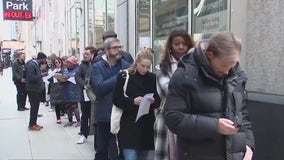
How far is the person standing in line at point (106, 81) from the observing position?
465 cm

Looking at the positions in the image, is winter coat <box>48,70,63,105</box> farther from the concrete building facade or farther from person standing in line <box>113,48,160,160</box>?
person standing in line <box>113,48,160,160</box>

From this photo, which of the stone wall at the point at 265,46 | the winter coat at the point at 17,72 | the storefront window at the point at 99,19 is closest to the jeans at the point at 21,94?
the winter coat at the point at 17,72

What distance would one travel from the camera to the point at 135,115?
3.99 meters

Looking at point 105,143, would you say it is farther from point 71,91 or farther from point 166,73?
point 71,91

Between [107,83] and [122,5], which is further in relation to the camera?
[122,5]

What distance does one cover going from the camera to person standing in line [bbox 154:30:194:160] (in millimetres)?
3359

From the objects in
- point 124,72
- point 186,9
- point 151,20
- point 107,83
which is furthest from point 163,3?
point 124,72

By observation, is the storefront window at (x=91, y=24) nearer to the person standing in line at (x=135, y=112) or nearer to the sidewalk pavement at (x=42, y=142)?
the sidewalk pavement at (x=42, y=142)

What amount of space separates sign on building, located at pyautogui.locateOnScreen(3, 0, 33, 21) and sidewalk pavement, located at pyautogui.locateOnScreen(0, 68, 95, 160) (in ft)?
33.6

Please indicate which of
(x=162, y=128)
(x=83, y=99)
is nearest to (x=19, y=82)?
(x=83, y=99)

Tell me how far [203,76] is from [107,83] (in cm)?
246

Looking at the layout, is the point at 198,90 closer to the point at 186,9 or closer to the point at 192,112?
the point at 192,112

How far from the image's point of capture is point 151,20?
695 cm

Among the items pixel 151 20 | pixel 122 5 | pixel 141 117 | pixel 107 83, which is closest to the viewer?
pixel 141 117
